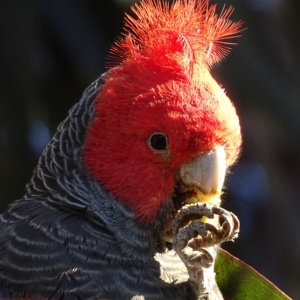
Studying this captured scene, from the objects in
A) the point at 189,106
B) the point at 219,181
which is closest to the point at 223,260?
the point at 219,181

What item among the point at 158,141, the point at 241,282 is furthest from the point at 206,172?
the point at 241,282

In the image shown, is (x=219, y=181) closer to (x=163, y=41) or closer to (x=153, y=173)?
(x=153, y=173)

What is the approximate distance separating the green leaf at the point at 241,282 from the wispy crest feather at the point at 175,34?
0.34 metres

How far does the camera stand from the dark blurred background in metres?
1.27

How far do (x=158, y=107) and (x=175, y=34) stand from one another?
13 centimetres

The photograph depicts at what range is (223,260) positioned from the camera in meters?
0.89

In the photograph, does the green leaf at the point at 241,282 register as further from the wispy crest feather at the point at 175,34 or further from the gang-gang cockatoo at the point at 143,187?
the wispy crest feather at the point at 175,34

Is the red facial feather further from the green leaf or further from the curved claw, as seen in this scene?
the green leaf

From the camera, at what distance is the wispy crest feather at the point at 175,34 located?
0.82m

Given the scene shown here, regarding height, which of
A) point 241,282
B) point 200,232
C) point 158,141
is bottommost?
point 241,282

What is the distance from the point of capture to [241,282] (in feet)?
2.83

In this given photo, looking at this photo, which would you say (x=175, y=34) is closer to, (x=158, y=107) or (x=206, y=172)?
(x=158, y=107)

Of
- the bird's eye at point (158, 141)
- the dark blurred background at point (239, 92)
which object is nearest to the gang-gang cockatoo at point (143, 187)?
the bird's eye at point (158, 141)

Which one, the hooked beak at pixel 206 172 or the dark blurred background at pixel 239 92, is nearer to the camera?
the hooked beak at pixel 206 172
